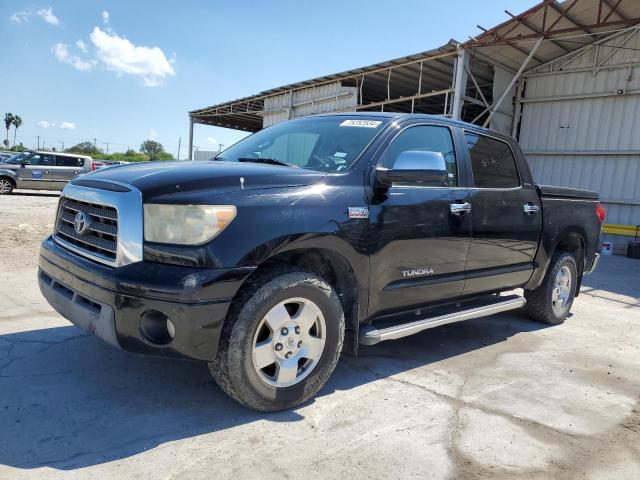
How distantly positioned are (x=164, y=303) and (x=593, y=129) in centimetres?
1634

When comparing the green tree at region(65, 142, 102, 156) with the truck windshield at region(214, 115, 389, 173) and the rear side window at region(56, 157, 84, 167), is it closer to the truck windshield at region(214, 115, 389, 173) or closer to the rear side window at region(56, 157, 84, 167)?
the rear side window at region(56, 157, 84, 167)

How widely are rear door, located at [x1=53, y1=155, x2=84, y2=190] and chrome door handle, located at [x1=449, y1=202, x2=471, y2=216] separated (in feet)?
58.3

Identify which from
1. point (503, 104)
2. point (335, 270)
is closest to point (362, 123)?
point (335, 270)

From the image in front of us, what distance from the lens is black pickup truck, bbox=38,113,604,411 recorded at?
104 inches

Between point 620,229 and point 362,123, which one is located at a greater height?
point 362,123

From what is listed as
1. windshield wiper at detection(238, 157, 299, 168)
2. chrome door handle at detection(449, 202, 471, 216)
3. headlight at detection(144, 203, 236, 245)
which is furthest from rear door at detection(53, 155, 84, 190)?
headlight at detection(144, 203, 236, 245)

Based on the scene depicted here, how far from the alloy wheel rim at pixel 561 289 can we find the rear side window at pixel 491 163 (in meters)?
1.36

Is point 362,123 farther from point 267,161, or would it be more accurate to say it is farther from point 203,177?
point 203,177

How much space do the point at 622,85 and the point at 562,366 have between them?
1383 centimetres

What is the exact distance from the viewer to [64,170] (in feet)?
61.6

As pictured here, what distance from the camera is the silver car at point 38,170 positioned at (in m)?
17.8

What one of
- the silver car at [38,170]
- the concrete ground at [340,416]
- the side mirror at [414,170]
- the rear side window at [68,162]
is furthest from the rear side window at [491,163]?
the rear side window at [68,162]

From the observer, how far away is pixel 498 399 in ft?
11.4

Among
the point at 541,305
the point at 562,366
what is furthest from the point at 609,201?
the point at 562,366
